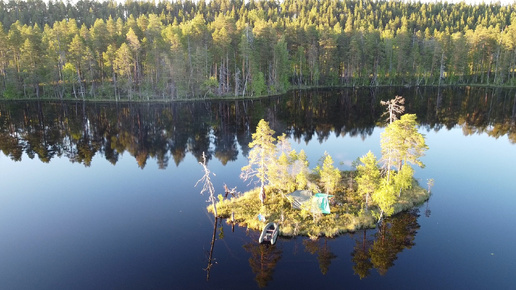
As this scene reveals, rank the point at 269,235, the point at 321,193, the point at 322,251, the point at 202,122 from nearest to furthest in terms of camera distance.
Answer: the point at 322,251
the point at 269,235
the point at 321,193
the point at 202,122

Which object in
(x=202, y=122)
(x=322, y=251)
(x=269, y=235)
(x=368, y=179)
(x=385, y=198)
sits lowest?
(x=322, y=251)

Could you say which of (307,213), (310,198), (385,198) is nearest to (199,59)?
(310,198)

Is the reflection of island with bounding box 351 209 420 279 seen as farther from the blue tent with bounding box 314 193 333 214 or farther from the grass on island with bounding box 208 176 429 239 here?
the blue tent with bounding box 314 193 333 214

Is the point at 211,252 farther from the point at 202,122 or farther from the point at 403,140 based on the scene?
the point at 202,122

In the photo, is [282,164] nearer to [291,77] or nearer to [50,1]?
[291,77]

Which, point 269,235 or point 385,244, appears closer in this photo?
point 269,235

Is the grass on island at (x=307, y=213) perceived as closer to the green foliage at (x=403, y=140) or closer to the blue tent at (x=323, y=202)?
the blue tent at (x=323, y=202)
